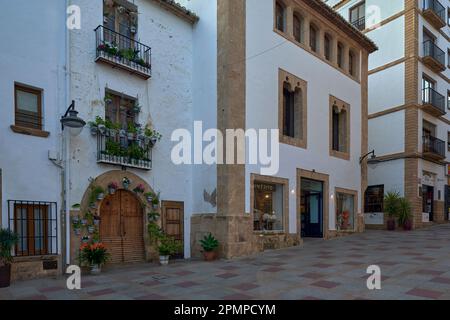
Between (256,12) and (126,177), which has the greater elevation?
(256,12)

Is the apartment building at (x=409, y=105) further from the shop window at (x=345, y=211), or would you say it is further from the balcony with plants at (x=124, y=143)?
the balcony with plants at (x=124, y=143)

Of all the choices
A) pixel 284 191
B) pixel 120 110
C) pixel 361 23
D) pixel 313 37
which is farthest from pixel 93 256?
pixel 361 23

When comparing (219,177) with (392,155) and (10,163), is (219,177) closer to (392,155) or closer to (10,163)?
(10,163)

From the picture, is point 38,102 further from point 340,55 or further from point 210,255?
point 340,55

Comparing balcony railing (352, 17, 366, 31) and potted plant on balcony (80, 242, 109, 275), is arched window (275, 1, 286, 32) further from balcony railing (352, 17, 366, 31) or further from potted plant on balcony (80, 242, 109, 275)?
balcony railing (352, 17, 366, 31)

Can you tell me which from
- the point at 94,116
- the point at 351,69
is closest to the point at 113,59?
the point at 94,116

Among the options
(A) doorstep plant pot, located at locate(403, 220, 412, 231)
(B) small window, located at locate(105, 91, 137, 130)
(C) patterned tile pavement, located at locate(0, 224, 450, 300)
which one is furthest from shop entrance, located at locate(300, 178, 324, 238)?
(B) small window, located at locate(105, 91, 137, 130)

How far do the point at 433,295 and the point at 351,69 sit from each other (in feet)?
48.3

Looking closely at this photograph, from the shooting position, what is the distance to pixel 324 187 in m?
16.2

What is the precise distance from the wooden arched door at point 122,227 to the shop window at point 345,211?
32.2 feet

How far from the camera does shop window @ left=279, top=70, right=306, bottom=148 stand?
14717mm

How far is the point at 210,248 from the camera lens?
11430 mm

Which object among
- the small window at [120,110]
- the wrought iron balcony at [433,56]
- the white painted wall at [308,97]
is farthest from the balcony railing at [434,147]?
the small window at [120,110]

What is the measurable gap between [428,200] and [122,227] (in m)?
20.0
